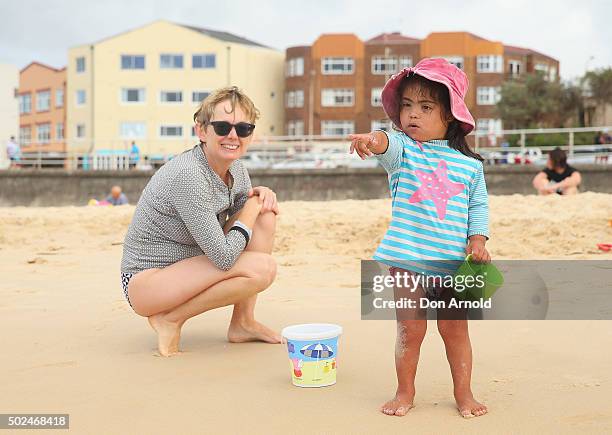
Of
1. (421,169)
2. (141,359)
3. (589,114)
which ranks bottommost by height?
(141,359)

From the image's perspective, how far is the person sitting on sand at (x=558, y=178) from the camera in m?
11.0

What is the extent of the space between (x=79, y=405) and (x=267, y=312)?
208 centimetres

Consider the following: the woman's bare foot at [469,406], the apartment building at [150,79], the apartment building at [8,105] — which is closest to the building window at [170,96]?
the apartment building at [150,79]

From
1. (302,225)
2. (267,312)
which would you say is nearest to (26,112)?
(302,225)

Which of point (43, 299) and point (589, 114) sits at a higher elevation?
point (589, 114)

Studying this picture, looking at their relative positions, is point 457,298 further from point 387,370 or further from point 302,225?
point 302,225

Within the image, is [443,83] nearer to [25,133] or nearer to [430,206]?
[430,206]

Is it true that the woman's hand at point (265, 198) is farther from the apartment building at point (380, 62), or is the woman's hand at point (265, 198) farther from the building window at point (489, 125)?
the building window at point (489, 125)

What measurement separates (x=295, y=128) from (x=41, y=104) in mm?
21196

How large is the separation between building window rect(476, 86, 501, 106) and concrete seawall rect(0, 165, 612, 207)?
38.0 meters

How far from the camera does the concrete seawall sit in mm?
18094

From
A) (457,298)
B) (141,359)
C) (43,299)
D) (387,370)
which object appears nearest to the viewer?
(457,298)

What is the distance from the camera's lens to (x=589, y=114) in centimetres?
5219

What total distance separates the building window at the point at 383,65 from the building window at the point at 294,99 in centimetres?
520
